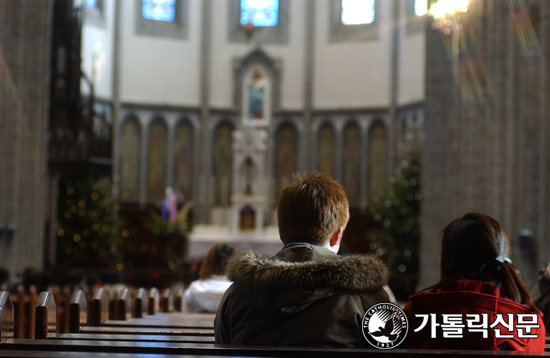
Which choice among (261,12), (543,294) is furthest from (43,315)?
(261,12)

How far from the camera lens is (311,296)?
192 centimetres

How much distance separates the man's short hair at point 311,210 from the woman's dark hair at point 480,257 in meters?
0.43

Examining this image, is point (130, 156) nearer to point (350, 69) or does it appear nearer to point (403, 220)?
point (350, 69)

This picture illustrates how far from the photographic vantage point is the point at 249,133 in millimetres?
17500

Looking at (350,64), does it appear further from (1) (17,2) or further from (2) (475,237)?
(2) (475,237)

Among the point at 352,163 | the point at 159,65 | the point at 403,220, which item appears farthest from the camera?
the point at 159,65

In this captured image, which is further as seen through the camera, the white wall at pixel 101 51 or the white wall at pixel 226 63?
the white wall at pixel 226 63

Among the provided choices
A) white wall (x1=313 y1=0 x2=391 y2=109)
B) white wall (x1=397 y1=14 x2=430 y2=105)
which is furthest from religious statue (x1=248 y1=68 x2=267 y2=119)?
white wall (x1=397 y1=14 x2=430 y2=105)

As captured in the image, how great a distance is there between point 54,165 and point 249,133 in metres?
5.97

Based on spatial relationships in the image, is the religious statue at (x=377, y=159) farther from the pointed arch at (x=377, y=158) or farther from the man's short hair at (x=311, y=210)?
the man's short hair at (x=311, y=210)

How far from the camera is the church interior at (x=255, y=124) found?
949 centimetres

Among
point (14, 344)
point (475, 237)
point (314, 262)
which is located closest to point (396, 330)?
point (314, 262)

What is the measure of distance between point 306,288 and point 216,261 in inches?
117

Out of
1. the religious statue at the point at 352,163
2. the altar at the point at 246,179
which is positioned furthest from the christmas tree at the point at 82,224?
the religious statue at the point at 352,163
